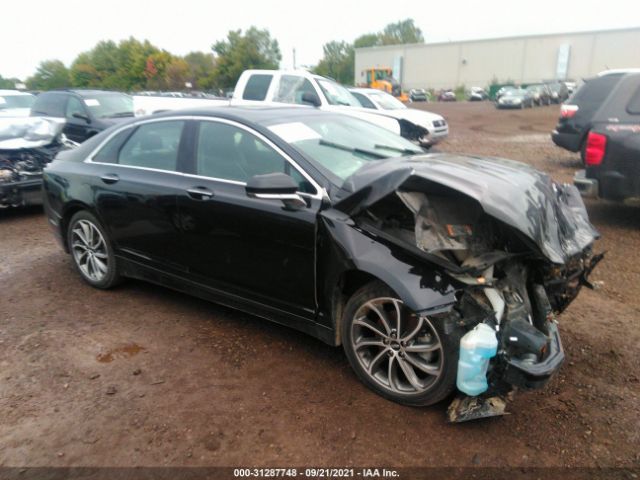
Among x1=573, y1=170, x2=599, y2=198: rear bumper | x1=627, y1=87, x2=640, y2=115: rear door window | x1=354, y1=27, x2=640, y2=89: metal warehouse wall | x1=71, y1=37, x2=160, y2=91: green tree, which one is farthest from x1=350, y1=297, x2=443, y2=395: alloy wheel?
x1=354, y1=27, x2=640, y2=89: metal warehouse wall

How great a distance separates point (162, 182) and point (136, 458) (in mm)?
2067

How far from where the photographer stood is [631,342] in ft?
11.8

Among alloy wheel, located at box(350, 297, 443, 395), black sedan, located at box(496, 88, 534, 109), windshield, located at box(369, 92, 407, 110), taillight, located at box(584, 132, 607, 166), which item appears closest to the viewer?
alloy wheel, located at box(350, 297, 443, 395)

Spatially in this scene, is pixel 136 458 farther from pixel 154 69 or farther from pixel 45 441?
pixel 154 69

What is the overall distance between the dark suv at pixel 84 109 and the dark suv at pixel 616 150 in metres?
8.19

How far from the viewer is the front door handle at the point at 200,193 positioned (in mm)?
3611

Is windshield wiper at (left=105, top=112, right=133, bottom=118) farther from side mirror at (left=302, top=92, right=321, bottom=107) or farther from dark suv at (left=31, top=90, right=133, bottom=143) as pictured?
side mirror at (left=302, top=92, right=321, bottom=107)

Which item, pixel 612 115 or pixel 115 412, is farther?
pixel 612 115

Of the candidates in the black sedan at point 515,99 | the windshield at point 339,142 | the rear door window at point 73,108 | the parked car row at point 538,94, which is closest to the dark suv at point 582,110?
the windshield at point 339,142

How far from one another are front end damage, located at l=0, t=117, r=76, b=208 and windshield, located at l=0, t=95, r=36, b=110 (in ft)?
22.3

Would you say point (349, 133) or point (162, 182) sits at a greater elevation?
point (349, 133)

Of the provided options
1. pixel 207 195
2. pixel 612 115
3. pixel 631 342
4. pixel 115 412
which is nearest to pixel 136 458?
pixel 115 412

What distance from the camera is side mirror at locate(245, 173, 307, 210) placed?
2.97 meters

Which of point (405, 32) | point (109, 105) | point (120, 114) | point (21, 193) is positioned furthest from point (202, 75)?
point (405, 32)
